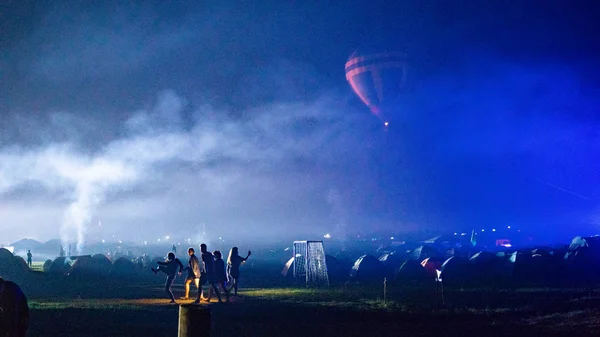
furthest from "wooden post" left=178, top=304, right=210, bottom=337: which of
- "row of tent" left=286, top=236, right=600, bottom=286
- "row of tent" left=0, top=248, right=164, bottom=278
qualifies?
"row of tent" left=0, top=248, right=164, bottom=278

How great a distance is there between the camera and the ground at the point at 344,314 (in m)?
15.3

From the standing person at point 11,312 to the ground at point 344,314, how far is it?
6.82 meters

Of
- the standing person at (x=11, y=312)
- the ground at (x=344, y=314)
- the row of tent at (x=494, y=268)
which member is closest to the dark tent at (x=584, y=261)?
the row of tent at (x=494, y=268)

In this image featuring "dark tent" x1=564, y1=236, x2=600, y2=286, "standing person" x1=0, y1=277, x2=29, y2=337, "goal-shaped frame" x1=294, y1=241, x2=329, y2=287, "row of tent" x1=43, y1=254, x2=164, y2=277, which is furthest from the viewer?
"row of tent" x1=43, y1=254, x2=164, y2=277

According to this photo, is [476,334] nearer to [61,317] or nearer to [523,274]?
[61,317]

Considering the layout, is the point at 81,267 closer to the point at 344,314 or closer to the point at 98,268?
the point at 98,268

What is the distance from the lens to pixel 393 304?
2220 centimetres

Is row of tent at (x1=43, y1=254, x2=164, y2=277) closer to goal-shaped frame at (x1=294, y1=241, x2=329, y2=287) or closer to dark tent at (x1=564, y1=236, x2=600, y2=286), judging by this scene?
goal-shaped frame at (x1=294, y1=241, x2=329, y2=287)

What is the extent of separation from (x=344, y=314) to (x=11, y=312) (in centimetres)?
1316

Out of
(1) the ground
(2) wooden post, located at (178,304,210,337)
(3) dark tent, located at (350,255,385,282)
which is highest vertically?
(2) wooden post, located at (178,304,210,337)

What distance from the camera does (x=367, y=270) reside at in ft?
145

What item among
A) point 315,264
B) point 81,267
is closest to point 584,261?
point 315,264

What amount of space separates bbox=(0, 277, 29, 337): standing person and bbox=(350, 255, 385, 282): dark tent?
35789 mm

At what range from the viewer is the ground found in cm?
1529
